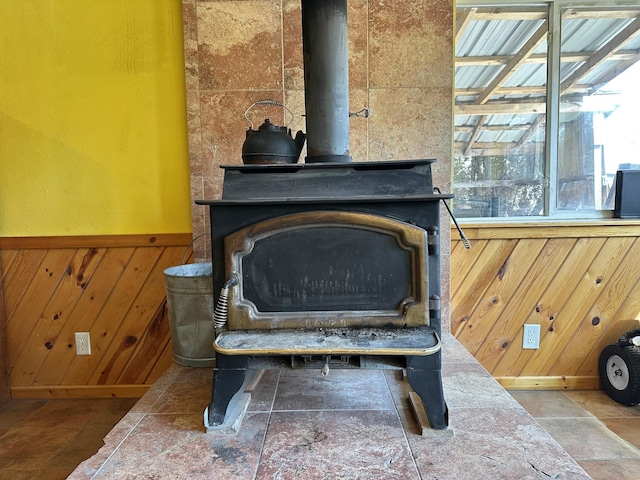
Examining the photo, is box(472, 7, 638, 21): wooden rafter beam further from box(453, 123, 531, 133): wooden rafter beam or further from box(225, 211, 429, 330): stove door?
box(225, 211, 429, 330): stove door

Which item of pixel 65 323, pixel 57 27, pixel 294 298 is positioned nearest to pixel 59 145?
pixel 57 27

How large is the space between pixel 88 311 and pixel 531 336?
2273mm

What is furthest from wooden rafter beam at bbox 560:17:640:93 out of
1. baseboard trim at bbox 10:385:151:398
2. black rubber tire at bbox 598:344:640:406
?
baseboard trim at bbox 10:385:151:398

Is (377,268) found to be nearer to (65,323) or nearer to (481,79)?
(481,79)

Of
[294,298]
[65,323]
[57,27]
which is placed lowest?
[65,323]

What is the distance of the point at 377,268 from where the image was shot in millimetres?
1256

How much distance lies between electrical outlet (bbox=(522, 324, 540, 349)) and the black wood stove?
1124mm

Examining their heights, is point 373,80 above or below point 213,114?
above

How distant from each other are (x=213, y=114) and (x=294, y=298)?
43.1 inches

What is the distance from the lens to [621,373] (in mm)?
1965

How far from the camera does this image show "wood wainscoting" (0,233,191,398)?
2.04m

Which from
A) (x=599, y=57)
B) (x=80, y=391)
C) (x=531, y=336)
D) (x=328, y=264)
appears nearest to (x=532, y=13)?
(x=599, y=57)

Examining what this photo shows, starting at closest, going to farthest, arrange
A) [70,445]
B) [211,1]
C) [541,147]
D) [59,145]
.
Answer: [70,445]
[211,1]
[59,145]
[541,147]

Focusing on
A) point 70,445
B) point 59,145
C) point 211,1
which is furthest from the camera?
point 59,145
